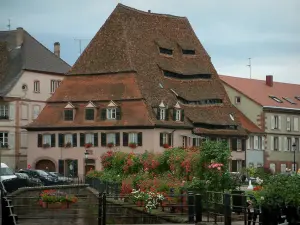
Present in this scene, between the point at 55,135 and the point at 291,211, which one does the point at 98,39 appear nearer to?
the point at 55,135

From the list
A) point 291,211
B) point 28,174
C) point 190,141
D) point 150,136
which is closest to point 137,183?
point 28,174

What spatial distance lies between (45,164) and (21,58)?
13346 mm

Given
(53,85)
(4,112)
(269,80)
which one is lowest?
(4,112)

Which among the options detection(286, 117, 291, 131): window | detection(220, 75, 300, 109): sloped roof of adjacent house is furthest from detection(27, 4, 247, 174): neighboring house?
detection(286, 117, 291, 131): window

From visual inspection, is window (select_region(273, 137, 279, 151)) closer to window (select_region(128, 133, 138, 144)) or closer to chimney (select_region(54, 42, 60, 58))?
window (select_region(128, 133, 138, 144))

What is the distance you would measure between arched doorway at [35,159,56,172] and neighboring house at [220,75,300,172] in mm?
25398

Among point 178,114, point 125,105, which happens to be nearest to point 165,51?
point 178,114

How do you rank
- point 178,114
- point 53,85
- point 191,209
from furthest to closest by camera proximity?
point 53,85 → point 178,114 → point 191,209

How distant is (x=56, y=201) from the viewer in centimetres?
4228

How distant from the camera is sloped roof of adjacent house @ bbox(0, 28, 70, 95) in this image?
307 feet

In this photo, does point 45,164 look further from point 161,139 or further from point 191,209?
point 191,209

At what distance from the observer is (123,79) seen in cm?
8694

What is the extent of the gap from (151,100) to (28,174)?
68.0ft

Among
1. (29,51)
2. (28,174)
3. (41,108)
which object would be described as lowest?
(28,174)
